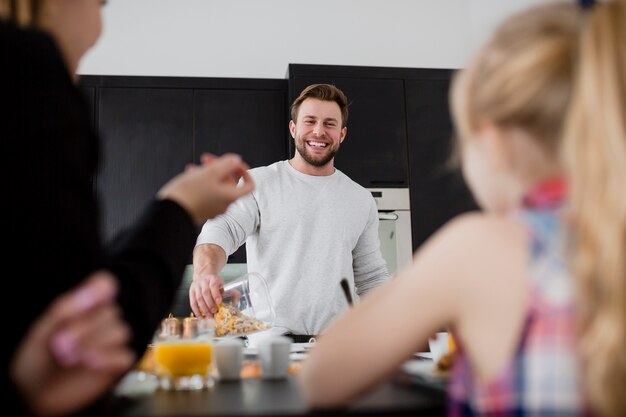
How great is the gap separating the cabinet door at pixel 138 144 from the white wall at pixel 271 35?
0.42 meters

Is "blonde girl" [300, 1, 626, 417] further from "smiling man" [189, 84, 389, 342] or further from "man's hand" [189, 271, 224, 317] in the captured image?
"smiling man" [189, 84, 389, 342]

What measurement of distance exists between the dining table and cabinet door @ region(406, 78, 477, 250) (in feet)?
8.83

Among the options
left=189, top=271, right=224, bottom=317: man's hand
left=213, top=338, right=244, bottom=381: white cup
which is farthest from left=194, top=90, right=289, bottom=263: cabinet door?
left=213, top=338, right=244, bottom=381: white cup

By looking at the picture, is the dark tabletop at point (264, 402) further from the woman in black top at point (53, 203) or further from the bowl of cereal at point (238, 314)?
the bowl of cereal at point (238, 314)

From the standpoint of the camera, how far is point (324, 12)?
164 inches

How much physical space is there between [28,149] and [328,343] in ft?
1.26

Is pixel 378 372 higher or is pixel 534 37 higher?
pixel 534 37

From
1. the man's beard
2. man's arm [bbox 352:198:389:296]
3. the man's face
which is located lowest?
man's arm [bbox 352:198:389:296]

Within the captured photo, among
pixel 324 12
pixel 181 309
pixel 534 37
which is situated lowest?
pixel 181 309

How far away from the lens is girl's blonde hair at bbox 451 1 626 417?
0.62 m

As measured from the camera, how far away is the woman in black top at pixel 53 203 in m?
0.60

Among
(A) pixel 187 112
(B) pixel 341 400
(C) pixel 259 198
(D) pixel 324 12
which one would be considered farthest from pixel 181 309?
(B) pixel 341 400

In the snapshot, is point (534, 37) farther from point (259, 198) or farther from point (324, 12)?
point (324, 12)

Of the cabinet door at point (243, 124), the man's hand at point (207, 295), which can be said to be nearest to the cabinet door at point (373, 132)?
the cabinet door at point (243, 124)
